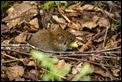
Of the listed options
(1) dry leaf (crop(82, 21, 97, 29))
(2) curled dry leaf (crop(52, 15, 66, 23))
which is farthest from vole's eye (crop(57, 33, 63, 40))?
(1) dry leaf (crop(82, 21, 97, 29))

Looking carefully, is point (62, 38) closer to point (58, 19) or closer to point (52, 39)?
point (52, 39)

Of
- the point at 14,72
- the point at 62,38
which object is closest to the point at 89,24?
the point at 62,38

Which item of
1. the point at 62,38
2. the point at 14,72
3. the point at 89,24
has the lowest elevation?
the point at 14,72

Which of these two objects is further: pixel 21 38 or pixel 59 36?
pixel 59 36

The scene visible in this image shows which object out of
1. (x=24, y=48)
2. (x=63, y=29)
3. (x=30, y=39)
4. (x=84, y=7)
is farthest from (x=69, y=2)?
(x=24, y=48)

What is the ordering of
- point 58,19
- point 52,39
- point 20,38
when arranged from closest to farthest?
point 20,38
point 52,39
point 58,19

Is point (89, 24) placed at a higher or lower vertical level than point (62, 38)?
higher

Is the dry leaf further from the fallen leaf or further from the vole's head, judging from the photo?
the fallen leaf

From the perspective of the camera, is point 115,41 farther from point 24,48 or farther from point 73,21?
point 24,48
